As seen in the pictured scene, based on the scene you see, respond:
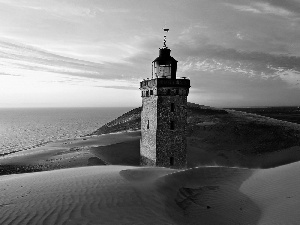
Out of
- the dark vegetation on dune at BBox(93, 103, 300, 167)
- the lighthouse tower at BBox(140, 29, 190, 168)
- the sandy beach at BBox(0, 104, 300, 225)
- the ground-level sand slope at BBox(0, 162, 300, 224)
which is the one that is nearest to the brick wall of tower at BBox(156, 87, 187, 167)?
the lighthouse tower at BBox(140, 29, 190, 168)

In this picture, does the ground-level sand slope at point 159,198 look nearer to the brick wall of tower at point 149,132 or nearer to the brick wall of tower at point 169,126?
the brick wall of tower at point 169,126

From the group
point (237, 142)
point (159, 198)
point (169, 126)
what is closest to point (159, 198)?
point (159, 198)

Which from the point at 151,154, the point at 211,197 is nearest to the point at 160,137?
the point at 151,154

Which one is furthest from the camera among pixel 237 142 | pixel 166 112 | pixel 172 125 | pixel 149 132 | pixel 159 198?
pixel 237 142

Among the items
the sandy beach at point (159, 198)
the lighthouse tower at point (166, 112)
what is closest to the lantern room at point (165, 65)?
the lighthouse tower at point (166, 112)

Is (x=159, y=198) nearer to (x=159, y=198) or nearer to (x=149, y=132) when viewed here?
(x=159, y=198)

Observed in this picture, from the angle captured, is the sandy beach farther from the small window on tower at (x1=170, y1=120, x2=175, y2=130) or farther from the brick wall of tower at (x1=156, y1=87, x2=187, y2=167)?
the small window on tower at (x1=170, y1=120, x2=175, y2=130)
